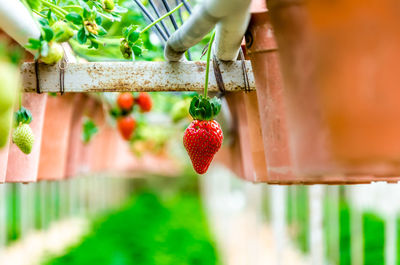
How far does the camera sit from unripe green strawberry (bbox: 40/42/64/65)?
48 centimetres

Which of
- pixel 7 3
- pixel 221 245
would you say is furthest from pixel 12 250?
pixel 7 3

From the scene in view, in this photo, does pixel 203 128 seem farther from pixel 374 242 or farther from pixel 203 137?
pixel 374 242

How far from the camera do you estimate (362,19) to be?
28 centimetres

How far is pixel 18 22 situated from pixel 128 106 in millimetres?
823

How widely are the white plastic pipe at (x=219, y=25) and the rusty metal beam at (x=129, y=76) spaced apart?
38 millimetres

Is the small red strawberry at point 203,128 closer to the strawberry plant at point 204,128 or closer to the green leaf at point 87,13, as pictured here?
the strawberry plant at point 204,128

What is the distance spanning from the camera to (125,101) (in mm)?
1215

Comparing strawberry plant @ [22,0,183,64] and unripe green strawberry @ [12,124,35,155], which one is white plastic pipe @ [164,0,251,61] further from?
unripe green strawberry @ [12,124,35,155]

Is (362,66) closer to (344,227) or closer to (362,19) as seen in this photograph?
(362,19)

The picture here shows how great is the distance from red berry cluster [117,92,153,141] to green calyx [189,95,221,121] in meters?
0.66

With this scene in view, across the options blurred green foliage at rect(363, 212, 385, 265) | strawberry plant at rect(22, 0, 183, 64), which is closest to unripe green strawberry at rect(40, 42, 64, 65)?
strawberry plant at rect(22, 0, 183, 64)

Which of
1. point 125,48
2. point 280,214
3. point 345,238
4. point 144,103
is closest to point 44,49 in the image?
point 125,48

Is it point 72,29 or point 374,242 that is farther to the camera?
point 374,242

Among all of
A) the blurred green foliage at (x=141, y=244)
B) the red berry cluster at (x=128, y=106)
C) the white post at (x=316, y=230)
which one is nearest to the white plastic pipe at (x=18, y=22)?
the red berry cluster at (x=128, y=106)
